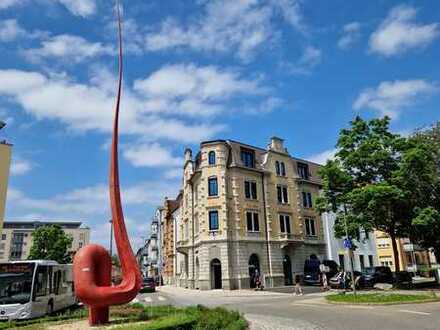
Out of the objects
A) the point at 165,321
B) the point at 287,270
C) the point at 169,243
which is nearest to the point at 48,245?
the point at 169,243

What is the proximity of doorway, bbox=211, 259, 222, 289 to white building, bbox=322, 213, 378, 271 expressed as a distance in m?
14.7

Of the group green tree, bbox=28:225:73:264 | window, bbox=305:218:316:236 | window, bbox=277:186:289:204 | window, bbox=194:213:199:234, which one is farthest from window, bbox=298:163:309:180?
green tree, bbox=28:225:73:264

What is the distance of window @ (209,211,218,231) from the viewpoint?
133 ft

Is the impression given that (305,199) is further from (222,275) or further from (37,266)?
(37,266)

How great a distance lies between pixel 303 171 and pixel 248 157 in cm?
956

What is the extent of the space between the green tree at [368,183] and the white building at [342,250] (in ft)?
47.8

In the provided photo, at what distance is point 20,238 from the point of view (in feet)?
377

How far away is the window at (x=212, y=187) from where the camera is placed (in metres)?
41.5

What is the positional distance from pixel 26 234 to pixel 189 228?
88.8 metres

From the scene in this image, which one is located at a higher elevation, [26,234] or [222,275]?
[26,234]

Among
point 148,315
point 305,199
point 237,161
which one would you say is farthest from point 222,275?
point 148,315

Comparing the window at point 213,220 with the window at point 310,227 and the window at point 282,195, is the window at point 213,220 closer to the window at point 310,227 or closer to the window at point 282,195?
the window at point 282,195

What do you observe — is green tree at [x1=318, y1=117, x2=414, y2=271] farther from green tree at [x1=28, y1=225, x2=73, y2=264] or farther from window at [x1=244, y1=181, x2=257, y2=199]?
green tree at [x1=28, y1=225, x2=73, y2=264]

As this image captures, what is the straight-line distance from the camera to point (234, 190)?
41688mm
